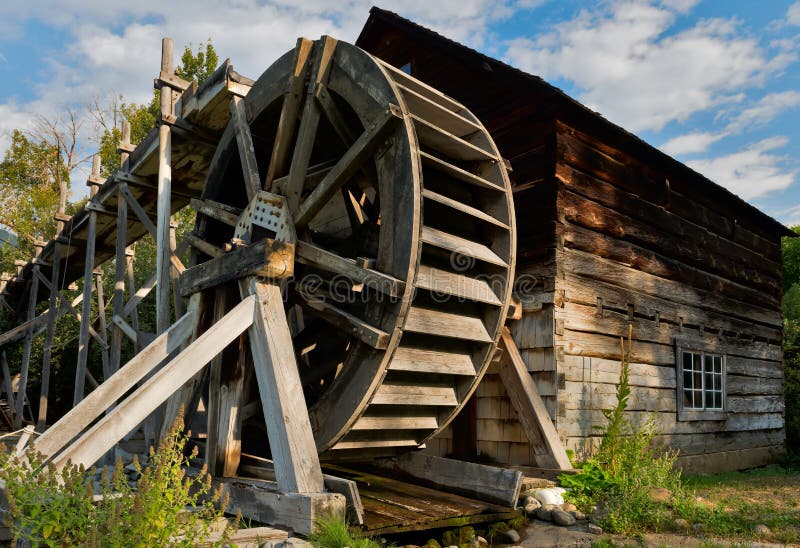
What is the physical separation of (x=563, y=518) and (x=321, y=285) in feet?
7.96

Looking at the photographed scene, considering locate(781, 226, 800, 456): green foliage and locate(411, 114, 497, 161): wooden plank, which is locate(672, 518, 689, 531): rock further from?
locate(781, 226, 800, 456): green foliage

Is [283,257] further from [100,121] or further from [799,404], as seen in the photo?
[100,121]

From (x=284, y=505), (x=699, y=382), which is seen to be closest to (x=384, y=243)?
(x=284, y=505)

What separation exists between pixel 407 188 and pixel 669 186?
186 inches

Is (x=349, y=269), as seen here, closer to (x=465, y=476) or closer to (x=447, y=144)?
(x=447, y=144)

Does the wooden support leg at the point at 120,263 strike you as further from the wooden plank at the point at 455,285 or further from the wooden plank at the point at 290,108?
the wooden plank at the point at 455,285

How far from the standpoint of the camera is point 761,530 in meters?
4.00

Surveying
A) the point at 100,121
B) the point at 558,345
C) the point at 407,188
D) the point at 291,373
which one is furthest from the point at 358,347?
the point at 100,121

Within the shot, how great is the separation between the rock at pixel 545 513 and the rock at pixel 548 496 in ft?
0.27

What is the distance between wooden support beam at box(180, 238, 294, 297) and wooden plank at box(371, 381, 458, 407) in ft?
3.37

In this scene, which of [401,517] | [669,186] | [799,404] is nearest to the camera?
[401,517]

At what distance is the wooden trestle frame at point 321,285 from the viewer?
3.65 m

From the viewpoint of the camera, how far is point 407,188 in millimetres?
4211

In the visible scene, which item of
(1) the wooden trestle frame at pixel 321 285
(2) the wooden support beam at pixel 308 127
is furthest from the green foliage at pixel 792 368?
(2) the wooden support beam at pixel 308 127
